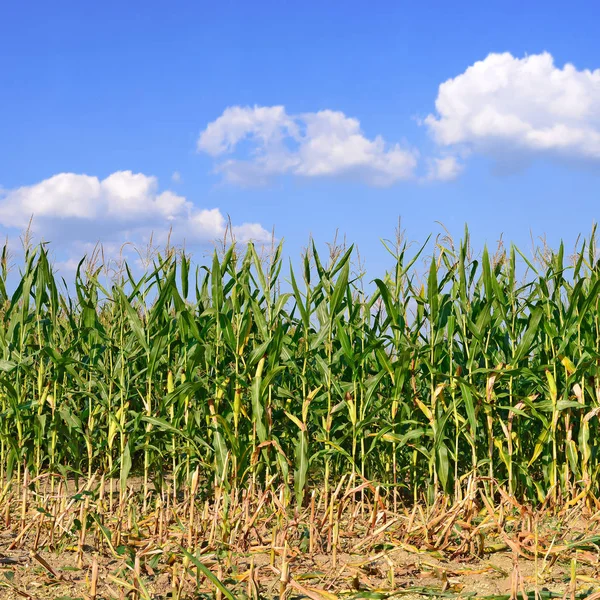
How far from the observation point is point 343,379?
6059mm

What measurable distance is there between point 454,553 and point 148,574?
6.61ft

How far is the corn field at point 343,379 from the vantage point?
5.59m

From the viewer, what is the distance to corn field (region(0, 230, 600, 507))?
18.4ft

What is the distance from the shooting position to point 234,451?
18.2ft

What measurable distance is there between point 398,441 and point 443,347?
917 millimetres

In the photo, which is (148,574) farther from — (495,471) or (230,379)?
(495,471)

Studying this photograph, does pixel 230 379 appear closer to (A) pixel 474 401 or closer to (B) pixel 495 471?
(A) pixel 474 401

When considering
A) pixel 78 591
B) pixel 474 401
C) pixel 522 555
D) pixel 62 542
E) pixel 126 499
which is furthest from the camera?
pixel 474 401

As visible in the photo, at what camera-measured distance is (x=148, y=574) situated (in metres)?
4.25

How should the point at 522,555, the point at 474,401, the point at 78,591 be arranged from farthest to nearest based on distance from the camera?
the point at 474,401
the point at 522,555
the point at 78,591

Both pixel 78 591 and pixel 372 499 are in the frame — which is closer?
pixel 78 591

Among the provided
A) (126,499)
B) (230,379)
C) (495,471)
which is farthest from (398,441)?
(126,499)

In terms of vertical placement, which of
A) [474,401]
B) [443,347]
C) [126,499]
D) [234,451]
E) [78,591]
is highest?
[443,347]

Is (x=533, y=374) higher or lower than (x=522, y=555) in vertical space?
higher
